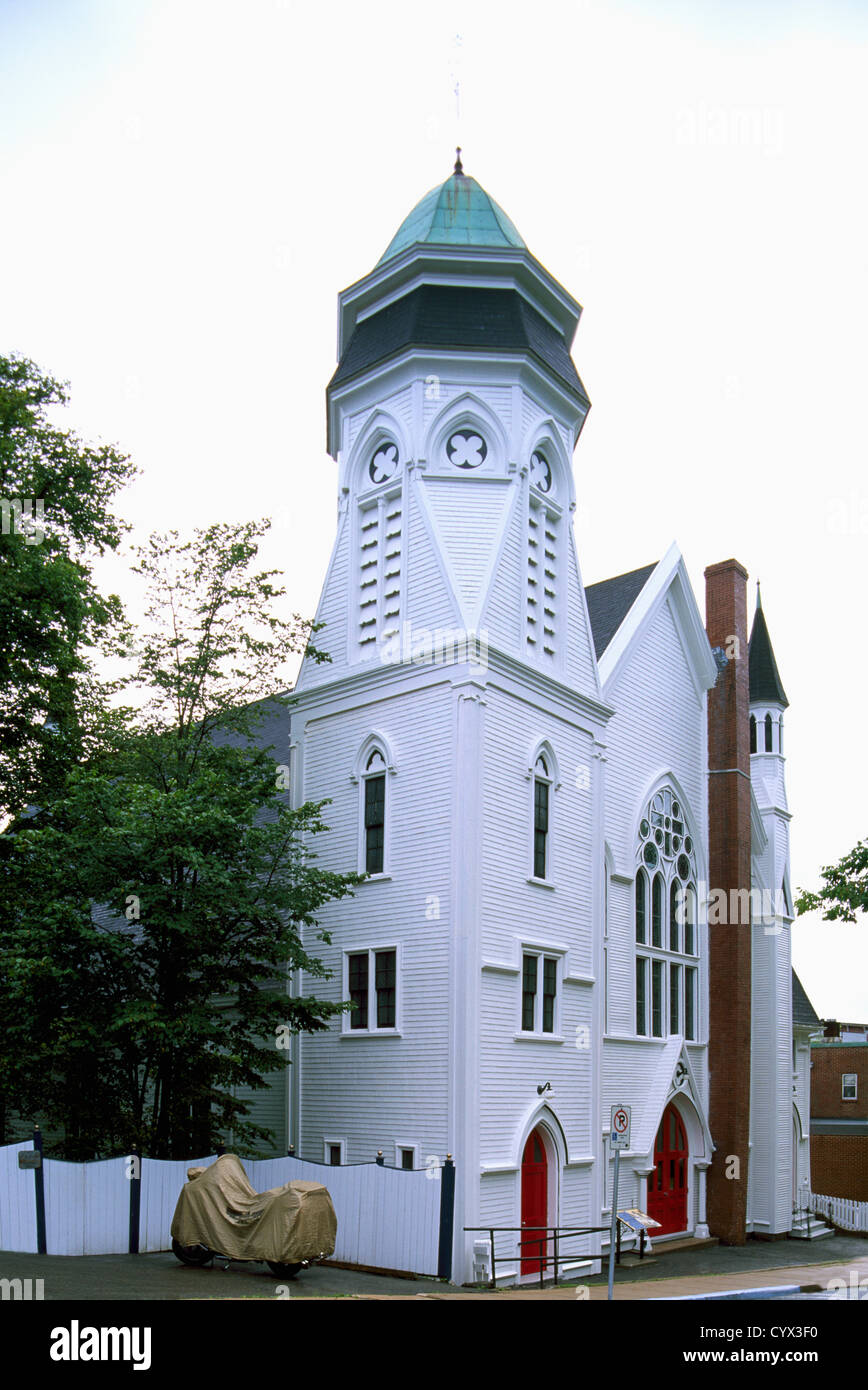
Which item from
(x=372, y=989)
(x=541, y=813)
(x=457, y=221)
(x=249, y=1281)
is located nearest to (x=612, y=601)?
(x=541, y=813)

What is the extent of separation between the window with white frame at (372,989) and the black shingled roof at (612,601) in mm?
10755

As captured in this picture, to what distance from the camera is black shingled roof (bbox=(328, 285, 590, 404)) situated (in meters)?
26.7

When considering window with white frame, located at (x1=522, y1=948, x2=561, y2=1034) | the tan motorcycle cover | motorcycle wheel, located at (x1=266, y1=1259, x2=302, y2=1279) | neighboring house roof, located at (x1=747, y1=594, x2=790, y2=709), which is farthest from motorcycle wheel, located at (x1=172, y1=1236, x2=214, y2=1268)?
neighboring house roof, located at (x1=747, y1=594, x2=790, y2=709)

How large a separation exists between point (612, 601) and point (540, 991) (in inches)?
502

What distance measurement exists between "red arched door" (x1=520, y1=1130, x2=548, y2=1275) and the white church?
7 cm

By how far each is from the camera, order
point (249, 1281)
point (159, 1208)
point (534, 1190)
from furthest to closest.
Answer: point (534, 1190) < point (159, 1208) < point (249, 1281)

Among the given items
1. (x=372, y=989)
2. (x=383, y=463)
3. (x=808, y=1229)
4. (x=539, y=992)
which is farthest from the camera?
(x=808, y=1229)

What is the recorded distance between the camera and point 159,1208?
21.1 metres

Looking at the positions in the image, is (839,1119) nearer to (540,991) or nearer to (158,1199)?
(540,991)

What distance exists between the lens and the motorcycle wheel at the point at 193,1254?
18750mm

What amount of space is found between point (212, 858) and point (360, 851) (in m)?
4.83

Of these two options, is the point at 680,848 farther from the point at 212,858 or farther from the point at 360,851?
the point at 212,858

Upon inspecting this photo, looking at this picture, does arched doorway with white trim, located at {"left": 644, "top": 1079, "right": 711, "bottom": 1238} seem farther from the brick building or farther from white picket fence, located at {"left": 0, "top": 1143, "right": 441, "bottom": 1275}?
the brick building

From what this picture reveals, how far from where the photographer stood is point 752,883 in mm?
37094
